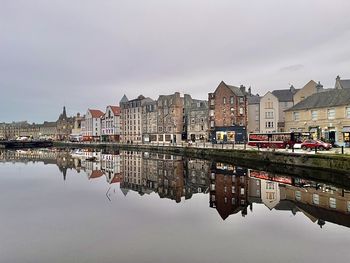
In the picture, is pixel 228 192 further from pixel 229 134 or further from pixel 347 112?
pixel 229 134

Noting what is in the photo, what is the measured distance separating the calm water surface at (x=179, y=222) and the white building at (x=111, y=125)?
89133 mm

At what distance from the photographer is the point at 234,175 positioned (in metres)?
30.2

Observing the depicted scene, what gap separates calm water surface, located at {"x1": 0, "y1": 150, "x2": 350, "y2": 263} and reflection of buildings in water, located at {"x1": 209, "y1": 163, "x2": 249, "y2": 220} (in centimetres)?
7

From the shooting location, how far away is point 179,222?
15148 millimetres

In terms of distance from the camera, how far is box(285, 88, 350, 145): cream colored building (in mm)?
44969

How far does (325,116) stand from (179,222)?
134 ft

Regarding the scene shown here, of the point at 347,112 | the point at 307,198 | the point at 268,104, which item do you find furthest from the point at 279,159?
the point at 268,104

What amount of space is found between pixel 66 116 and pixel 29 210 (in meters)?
164

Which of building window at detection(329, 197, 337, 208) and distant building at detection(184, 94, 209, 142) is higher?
distant building at detection(184, 94, 209, 142)

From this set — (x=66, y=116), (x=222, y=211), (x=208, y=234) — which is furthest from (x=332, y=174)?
(x=66, y=116)

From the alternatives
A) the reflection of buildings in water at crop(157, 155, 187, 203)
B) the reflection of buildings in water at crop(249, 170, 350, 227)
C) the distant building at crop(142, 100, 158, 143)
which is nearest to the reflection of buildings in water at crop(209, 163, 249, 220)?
the reflection of buildings in water at crop(249, 170, 350, 227)

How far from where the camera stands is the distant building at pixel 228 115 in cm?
7101

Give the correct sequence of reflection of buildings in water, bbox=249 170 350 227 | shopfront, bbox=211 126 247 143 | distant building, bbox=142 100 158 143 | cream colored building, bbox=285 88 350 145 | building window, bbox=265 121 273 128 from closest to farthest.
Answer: reflection of buildings in water, bbox=249 170 350 227, cream colored building, bbox=285 88 350 145, building window, bbox=265 121 273 128, shopfront, bbox=211 126 247 143, distant building, bbox=142 100 158 143

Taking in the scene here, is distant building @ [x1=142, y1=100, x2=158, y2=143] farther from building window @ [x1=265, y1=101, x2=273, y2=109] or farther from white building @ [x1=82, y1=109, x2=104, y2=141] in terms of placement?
building window @ [x1=265, y1=101, x2=273, y2=109]
